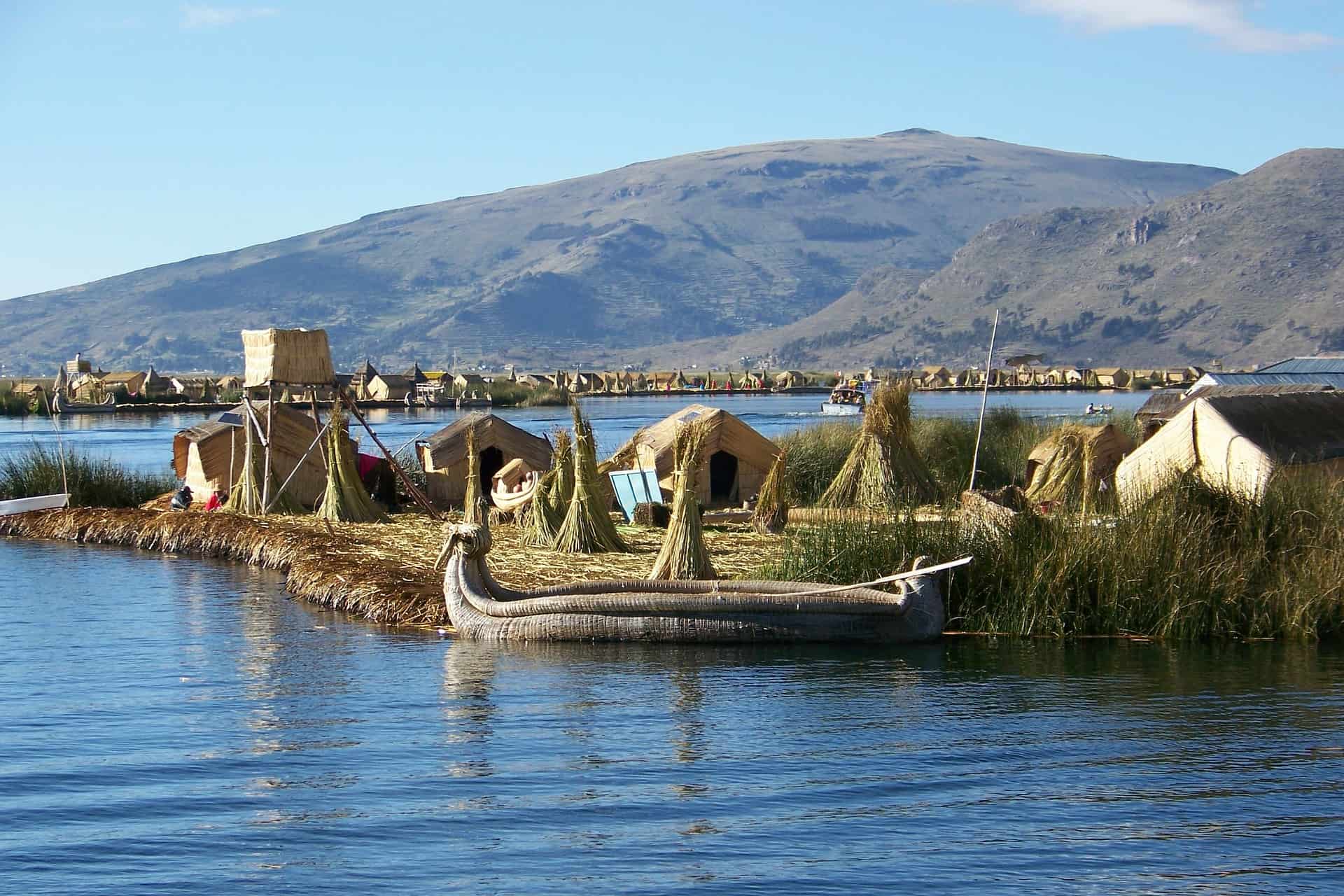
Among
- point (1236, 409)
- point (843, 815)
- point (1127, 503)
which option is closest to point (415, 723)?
point (843, 815)

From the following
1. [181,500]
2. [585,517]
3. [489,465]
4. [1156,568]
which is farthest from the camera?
[489,465]

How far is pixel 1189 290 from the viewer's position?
165 m

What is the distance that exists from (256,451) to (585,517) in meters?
6.79

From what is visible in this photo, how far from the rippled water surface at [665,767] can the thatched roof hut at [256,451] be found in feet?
25.8

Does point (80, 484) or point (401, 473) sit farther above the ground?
point (401, 473)

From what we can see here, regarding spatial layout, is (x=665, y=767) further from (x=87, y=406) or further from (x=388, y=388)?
(x=388, y=388)

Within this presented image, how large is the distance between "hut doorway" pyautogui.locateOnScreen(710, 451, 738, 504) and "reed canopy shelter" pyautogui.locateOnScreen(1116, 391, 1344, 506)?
520 centimetres

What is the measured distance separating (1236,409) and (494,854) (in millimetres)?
11929

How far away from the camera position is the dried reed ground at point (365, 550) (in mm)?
15031

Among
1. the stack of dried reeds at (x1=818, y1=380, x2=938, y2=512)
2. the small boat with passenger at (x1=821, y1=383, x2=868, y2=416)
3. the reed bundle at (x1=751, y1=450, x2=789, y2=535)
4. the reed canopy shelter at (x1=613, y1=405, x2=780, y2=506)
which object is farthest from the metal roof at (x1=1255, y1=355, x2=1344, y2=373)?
the small boat with passenger at (x1=821, y1=383, x2=868, y2=416)

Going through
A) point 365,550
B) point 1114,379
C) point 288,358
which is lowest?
point 365,550

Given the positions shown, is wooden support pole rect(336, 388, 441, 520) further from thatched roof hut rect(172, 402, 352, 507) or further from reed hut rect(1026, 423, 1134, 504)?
reed hut rect(1026, 423, 1134, 504)

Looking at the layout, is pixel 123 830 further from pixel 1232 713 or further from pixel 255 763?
pixel 1232 713

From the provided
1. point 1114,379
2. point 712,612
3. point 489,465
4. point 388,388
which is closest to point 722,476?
point 489,465
